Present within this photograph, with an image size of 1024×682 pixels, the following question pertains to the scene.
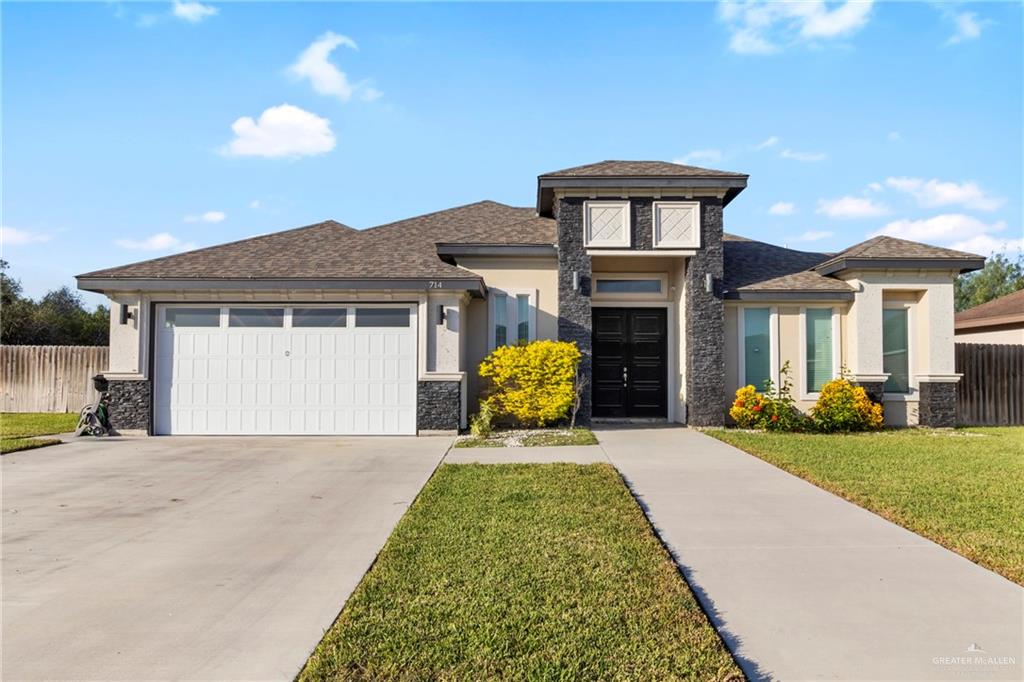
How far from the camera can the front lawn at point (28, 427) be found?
10452 mm

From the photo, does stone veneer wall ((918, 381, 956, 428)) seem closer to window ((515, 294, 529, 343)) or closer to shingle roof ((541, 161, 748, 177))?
shingle roof ((541, 161, 748, 177))

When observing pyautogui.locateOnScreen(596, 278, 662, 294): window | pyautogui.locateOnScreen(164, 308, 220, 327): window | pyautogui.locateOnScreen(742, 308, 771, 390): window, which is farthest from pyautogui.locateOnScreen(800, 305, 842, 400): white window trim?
pyautogui.locateOnScreen(164, 308, 220, 327): window

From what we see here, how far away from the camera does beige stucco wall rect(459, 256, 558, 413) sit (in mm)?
13148

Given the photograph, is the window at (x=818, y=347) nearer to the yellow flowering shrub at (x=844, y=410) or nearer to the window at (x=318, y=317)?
the yellow flowering shrub at (x=844, y=410)

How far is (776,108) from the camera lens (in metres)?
11.7

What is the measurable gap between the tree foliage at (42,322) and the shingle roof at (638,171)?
959 inches

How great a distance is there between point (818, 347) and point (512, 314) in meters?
6.66

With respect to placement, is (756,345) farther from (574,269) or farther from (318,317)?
(318,317)

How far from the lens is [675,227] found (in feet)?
41.8

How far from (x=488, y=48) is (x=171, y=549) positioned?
29.9 ft

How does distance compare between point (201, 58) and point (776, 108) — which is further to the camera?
point (776, 108)

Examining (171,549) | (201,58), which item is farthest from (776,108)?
(171,549)

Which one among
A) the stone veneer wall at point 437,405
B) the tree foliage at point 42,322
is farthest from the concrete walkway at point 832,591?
the tree foliage at point 42,322

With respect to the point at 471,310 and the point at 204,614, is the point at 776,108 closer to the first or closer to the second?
the point at 471,310
